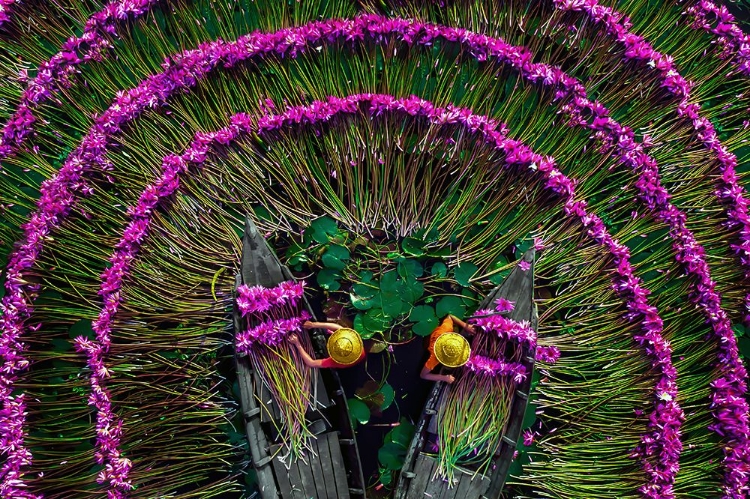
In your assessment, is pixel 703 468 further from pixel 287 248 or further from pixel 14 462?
pixel 14 462

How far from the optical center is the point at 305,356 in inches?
75.5

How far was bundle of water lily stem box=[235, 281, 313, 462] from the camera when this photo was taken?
1909 millimetres

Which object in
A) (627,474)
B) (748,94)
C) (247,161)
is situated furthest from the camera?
(748,94)

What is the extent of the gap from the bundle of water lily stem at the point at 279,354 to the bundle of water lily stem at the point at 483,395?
0.56 metres

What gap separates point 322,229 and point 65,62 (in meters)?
1.37

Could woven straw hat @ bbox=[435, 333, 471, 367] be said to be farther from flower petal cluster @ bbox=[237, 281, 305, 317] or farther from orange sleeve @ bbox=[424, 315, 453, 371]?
flower petal cluster @ bbox=[237, 281, 305, 317]

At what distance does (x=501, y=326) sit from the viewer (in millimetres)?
1942

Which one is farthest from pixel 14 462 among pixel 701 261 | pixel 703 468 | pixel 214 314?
pixel 701 261

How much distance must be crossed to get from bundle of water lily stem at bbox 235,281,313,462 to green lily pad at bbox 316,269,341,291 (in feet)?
0.68

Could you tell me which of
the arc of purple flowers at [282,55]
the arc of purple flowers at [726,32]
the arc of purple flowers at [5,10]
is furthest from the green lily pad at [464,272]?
the arc of purple flowers at [5,10]

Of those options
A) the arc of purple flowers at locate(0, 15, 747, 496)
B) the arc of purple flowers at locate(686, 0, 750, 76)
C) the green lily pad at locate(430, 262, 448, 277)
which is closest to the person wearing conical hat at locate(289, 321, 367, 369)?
the green lily pad at locate(430, 262, 448, 277)

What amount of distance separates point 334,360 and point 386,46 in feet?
4.57

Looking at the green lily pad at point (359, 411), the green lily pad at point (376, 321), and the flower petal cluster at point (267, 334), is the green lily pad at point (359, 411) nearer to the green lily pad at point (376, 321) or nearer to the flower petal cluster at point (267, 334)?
the green lily pad at point (376, 321)

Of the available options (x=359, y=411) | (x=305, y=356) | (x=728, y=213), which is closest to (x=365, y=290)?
(x=305, y=356)
